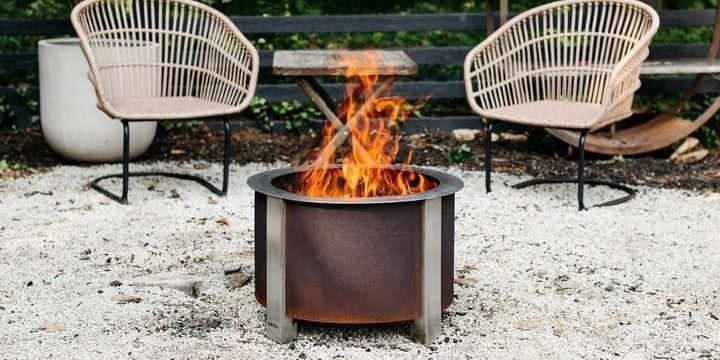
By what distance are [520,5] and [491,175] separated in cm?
226

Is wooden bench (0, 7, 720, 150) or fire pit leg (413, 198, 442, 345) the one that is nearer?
fire pit leg (413, 198, 442, 345)

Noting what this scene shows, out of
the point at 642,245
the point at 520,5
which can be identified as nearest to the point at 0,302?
the point at 642,245

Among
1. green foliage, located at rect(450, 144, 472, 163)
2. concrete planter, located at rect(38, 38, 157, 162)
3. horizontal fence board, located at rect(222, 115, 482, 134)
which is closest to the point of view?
concrete planter, located at rect(38, 38, 157, 162)

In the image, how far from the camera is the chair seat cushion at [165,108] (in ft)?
17.0

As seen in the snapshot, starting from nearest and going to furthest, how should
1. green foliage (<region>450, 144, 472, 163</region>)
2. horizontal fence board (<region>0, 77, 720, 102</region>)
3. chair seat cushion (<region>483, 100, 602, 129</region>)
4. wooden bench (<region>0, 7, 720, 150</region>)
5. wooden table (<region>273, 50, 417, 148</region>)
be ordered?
chair seat cushion (<region>483, 100, 602, 129</region>), wooden table (<region>273, 50, 417, 148</region>), green foliage (<region>450, 144, 472, 163</region>), wooden bench (<region>0, 7, 720, 150</region>), horizontal fence board (<region>0, 77, 720, 102</region>)

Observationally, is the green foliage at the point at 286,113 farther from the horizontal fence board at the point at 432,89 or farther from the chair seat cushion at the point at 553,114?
the chair seat cushion at the point at 553,114

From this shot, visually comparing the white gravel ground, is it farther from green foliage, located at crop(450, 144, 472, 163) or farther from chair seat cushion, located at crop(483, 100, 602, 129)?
green foliage, located at crop(450, 144, 472, 163)

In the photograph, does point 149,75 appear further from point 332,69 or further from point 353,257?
point 353,257

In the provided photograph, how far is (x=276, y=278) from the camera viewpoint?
3318 mm

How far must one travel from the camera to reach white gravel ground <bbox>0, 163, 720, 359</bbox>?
3.38 metres

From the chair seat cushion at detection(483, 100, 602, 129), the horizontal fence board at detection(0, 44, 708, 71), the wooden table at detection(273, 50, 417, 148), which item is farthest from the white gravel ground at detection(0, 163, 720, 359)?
the horizontal fence board at detection(0, 44, 708, 71)

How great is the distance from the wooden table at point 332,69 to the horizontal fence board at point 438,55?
0.85 meters

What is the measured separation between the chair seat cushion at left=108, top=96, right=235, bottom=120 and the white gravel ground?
437mm

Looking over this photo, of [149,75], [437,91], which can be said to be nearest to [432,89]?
[437,91]
